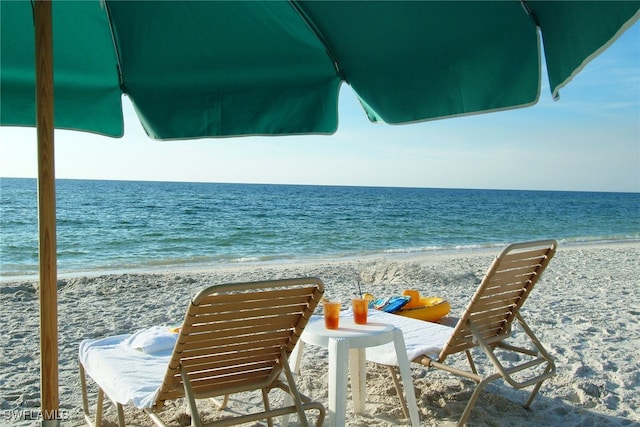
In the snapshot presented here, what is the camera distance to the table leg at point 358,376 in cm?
310

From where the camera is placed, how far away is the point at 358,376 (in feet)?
10.2

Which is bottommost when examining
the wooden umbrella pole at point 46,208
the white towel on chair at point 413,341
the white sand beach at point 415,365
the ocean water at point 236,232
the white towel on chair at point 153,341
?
the ocean water at point 236,232

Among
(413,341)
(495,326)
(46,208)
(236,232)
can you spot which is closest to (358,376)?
(413,341)

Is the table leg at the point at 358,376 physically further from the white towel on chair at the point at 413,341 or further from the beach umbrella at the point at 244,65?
the beach umbrella at the point at 244,65

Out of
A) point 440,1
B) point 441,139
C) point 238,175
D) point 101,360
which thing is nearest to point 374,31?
point 440,1

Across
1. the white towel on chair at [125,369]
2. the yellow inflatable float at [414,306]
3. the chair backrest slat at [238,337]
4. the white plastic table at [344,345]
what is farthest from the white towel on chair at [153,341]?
the yellow inflatable float at [414,306]

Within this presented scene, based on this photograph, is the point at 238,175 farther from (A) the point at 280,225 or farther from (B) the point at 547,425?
(B) the point at 547,425

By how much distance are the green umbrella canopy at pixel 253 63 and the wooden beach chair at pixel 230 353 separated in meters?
0.88

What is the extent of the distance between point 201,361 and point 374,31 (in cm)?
155

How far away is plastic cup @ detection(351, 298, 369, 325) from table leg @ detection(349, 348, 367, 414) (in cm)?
32

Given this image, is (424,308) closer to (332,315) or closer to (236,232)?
(332,315)

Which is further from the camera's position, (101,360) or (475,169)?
(475,169)

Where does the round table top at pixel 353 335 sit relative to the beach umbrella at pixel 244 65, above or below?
below

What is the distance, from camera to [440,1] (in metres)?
2.05
